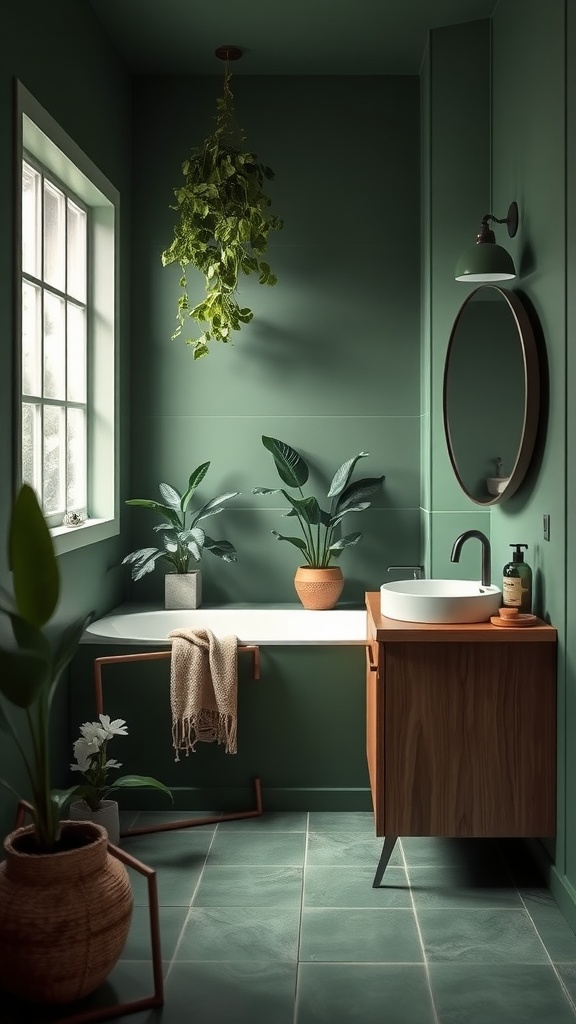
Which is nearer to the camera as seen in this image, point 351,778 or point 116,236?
point 351,778

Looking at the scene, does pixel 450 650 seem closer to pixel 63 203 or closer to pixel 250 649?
pixel 250 649

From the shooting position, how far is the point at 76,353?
3.98m

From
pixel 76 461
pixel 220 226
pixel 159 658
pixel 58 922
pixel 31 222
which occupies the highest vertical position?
pixel 220 226

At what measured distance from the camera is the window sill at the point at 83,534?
3.41 m

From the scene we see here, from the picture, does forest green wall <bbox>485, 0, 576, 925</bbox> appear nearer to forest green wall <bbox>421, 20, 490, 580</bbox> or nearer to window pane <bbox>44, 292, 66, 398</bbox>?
forest green wall <bbox>421, 20, 490, 580</bbox>

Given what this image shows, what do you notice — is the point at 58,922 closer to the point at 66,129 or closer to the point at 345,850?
the point at 345,850

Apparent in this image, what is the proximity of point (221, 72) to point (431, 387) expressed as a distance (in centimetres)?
167

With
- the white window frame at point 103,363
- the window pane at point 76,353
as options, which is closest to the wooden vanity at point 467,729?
the white window frame at point 103,363

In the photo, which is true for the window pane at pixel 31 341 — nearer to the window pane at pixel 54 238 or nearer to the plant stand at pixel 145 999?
the window pane at pixel 54 238

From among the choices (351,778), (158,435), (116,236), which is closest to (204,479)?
(158,435)

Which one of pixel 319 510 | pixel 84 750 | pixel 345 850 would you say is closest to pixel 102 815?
pixel 84 750

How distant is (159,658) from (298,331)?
5.45 ft

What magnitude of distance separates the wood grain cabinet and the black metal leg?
0.22 ft

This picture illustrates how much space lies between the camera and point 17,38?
2914 millimetres
